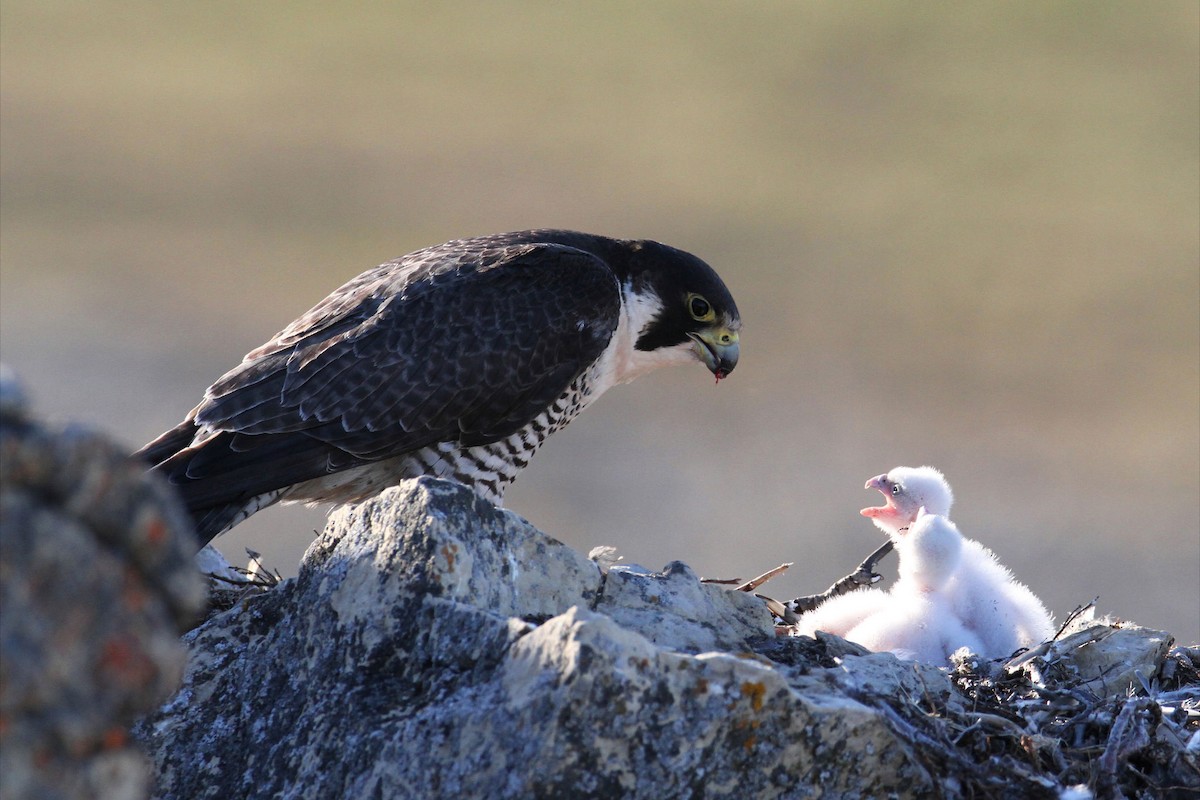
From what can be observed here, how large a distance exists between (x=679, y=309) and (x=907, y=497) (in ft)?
4.84

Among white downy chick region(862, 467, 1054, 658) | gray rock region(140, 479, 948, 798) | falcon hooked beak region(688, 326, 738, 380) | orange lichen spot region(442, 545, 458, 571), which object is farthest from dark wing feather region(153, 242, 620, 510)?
orange lichen spot region(442, 545, 458, 571)

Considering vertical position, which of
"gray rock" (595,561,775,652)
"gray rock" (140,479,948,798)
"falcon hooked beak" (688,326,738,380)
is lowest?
"gray rock" (140,479,948,798)

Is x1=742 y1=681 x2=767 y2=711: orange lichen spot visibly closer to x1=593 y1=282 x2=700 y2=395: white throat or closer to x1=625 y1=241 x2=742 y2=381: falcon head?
x1=593 y1=282 x2=700 y2=395: white throat

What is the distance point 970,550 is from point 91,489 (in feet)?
16.2

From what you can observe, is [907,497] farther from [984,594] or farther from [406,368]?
[406,368]

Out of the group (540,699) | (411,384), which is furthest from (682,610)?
(411,384)

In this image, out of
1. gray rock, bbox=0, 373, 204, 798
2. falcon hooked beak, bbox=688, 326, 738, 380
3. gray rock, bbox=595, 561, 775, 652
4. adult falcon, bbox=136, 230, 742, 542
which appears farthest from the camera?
falcon hooked beak, bbox=688, 326, 738, 380

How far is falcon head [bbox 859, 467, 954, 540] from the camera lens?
21.7 ft

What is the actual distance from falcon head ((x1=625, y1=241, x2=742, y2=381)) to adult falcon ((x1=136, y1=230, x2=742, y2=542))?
0.15 meters

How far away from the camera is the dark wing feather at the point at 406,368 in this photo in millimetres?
5441

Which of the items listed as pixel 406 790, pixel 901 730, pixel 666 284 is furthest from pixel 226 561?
pixel 901 730

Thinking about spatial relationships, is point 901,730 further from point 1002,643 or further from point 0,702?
point 1002,643

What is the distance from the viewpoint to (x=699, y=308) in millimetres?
6621

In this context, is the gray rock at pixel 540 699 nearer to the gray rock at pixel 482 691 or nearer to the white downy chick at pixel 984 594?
the gray rock at pixel 482 691
